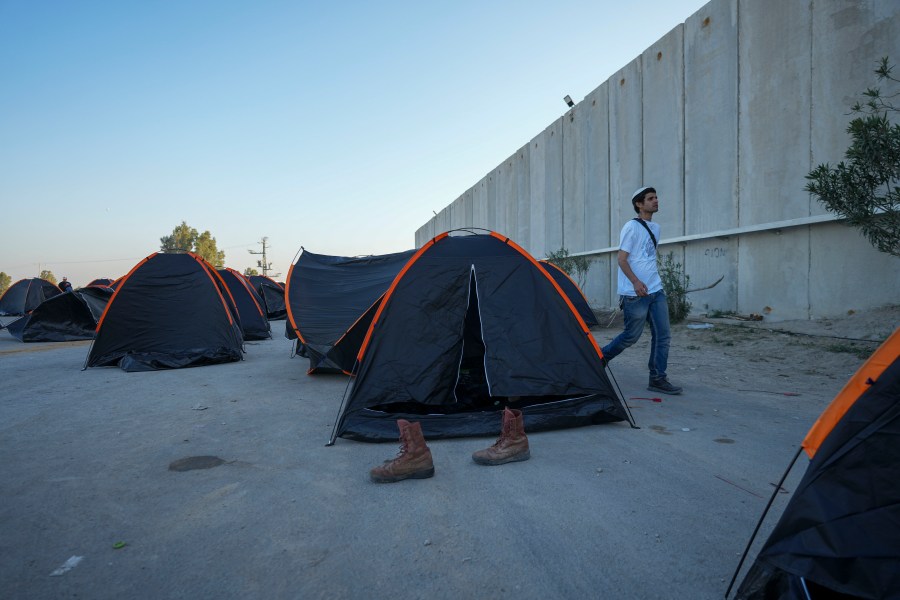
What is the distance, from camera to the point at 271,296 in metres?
18.6

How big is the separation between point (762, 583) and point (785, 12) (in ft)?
32.2

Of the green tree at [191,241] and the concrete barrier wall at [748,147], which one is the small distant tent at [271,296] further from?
the green tree at [191,241]

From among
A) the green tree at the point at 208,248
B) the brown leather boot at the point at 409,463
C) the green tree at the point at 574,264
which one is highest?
the green tree at the point at 208,248

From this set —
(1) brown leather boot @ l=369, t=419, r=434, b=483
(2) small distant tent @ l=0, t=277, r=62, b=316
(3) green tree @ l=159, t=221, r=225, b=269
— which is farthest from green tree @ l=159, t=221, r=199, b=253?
(1) brown leather boot @ l=369, t=419, r=434, b=483

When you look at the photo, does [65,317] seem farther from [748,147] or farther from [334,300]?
[748,147]

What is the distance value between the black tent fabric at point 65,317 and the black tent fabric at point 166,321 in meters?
4.84

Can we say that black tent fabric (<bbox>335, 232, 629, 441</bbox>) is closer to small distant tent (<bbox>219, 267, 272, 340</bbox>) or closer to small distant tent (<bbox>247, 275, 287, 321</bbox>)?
small distant tent (<bbox>219, 267, 272, 340</bbox>)

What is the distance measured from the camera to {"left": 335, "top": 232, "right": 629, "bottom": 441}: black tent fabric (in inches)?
159

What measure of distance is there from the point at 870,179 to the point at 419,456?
5.44 meters

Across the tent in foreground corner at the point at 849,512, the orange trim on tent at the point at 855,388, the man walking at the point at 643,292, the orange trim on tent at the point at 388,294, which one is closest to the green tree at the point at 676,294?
the man walking at the point at 643,292

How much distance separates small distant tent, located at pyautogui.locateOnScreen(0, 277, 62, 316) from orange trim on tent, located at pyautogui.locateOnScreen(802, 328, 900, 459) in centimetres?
2690

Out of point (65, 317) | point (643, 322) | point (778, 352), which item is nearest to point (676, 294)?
point (778, 352)

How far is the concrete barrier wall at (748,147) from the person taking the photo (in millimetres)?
7590

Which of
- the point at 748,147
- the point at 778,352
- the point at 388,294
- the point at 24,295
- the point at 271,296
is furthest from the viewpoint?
the point at 24,295
